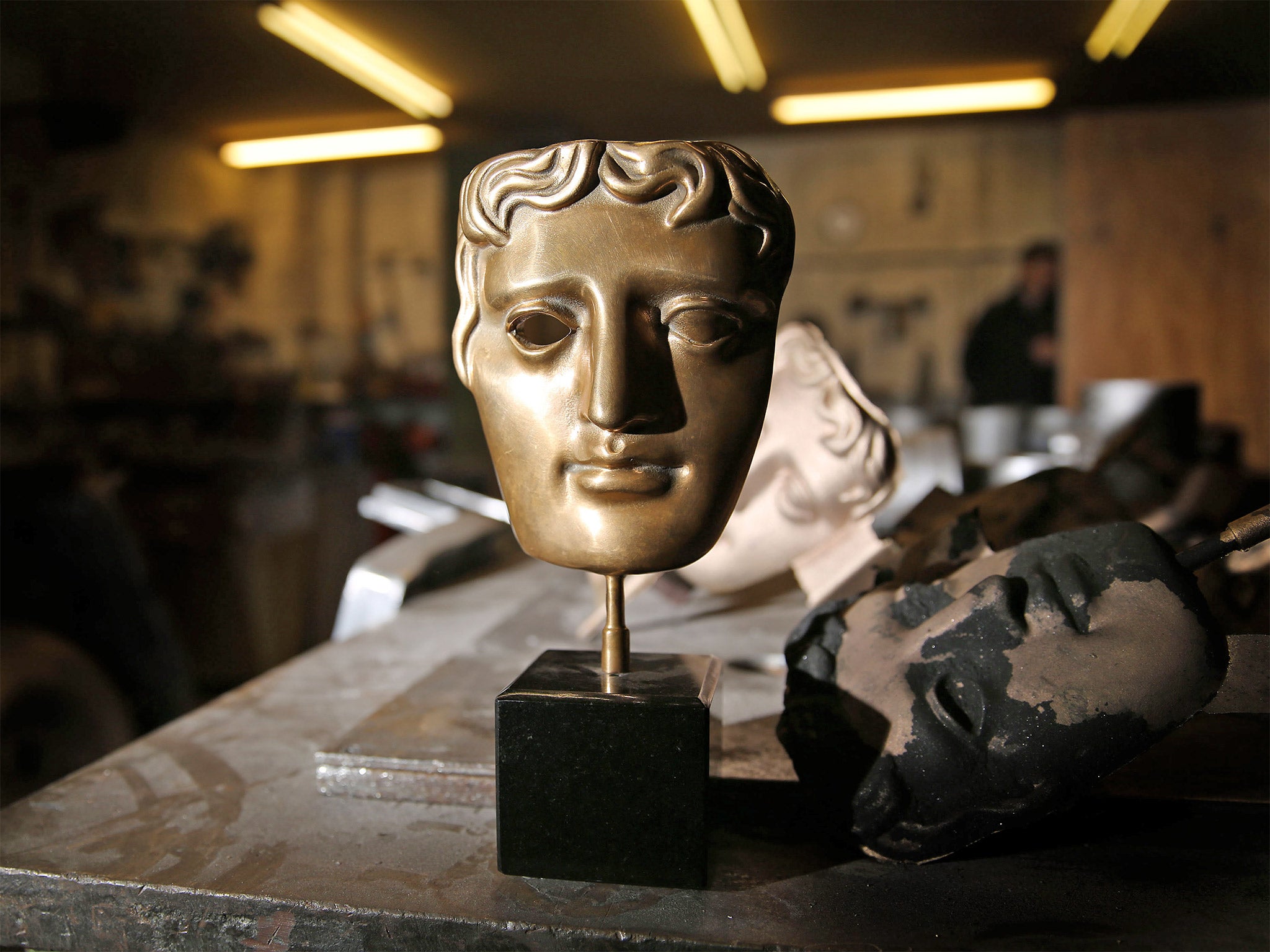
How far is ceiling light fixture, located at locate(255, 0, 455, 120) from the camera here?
2.12m

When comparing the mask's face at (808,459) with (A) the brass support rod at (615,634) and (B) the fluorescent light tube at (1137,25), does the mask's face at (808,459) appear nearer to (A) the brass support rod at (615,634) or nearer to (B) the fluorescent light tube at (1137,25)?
(A) the brass support rod at (615,634)

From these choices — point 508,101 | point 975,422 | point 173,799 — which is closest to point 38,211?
point 508,101

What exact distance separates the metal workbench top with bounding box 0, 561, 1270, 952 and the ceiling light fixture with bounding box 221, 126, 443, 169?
113 inches

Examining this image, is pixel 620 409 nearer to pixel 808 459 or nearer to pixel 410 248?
pixel 808 459

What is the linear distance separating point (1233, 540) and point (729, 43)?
210 centimetres

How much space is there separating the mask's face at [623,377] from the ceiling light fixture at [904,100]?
264 centimetres

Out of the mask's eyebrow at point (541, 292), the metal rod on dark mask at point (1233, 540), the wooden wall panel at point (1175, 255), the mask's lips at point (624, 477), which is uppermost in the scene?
the wooden wall panel at point (1175, 255)

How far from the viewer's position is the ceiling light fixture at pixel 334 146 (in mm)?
3422

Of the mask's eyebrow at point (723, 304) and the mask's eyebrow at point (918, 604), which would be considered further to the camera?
the mask's eyebrow at point (918, 604)

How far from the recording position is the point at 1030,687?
0.74 meters

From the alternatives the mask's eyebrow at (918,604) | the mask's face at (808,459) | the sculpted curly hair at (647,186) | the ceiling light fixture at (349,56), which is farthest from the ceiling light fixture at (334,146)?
the mask's eyebrow at (918,604)

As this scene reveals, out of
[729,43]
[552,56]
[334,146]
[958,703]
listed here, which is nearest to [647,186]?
[958,703]

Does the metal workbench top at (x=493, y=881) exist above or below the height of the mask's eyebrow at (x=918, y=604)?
below

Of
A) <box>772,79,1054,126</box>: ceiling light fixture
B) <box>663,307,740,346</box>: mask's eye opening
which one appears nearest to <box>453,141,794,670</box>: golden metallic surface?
<box>663,307,740,346</box>: mask's eye opening
